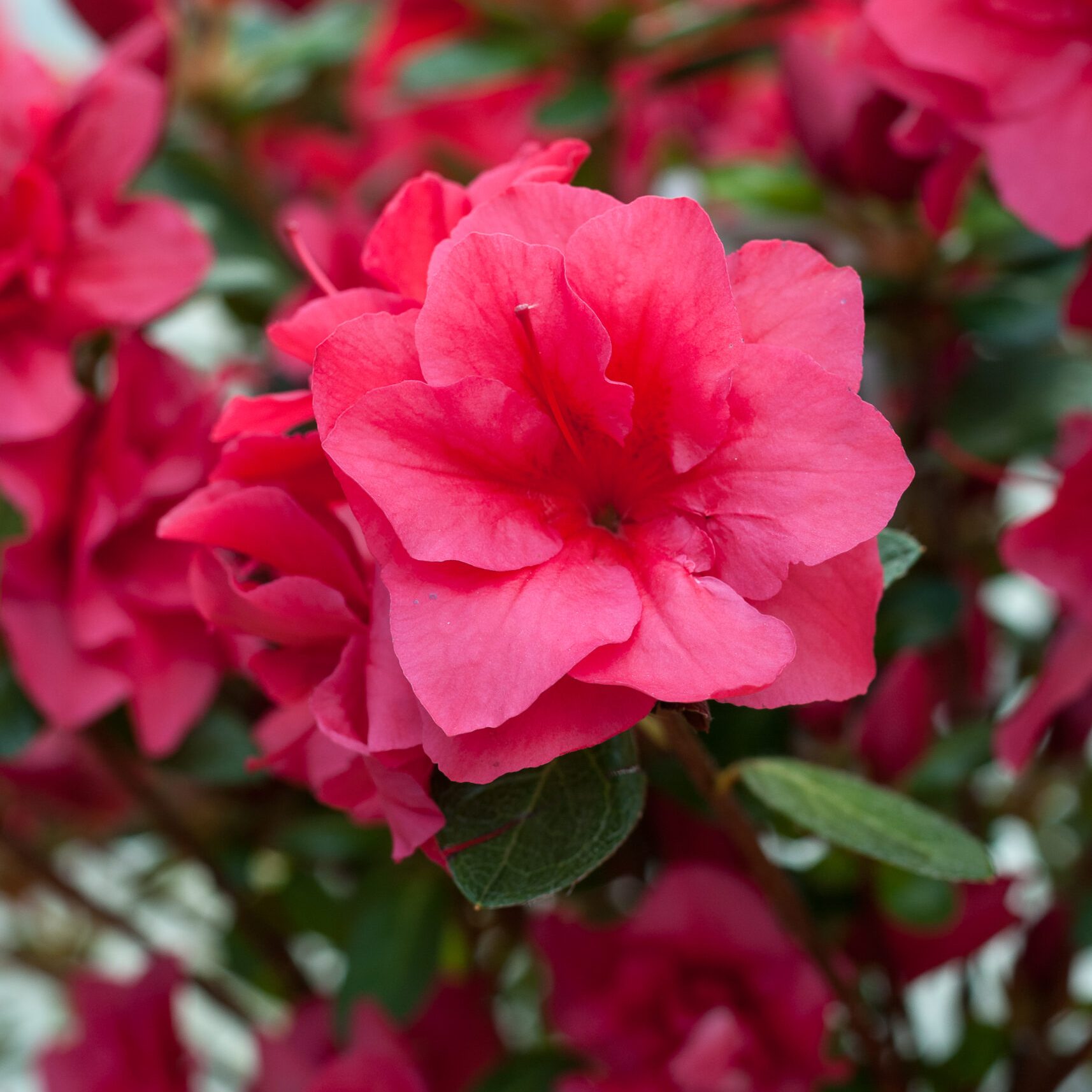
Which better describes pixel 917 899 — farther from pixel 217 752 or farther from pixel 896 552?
pixel 217 752

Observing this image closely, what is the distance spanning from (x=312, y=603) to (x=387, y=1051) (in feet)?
0.99

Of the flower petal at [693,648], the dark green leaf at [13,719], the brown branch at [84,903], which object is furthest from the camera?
the brown branch at [84,903]

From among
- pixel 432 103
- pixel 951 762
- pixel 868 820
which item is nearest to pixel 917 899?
pixel 951 762

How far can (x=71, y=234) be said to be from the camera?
0.57 m

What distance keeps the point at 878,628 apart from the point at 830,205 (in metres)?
0.29

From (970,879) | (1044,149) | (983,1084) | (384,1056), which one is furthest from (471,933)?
(1044,149)

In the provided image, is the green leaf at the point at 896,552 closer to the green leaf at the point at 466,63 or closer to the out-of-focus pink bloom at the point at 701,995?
the out-of-focus pink bloom at the point at 701,995

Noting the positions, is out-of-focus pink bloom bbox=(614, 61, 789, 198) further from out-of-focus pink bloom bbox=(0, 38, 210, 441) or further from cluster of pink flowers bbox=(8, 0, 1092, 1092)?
out-of-focus pink bloom bbox=(0, 38, 210, 441)

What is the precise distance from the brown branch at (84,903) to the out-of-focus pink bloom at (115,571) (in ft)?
0.63

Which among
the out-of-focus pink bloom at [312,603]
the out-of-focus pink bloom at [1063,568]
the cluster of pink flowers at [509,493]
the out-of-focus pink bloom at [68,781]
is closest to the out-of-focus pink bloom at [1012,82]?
the cluster of pink flowers at [509,493]

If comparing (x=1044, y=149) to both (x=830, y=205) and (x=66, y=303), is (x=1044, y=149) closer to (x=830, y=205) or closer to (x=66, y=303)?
(x=830, y=205)

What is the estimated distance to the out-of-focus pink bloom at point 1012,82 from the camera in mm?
497

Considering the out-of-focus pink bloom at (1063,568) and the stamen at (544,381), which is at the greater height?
the stamen at (544,381)

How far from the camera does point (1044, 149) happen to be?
503 millimetres
